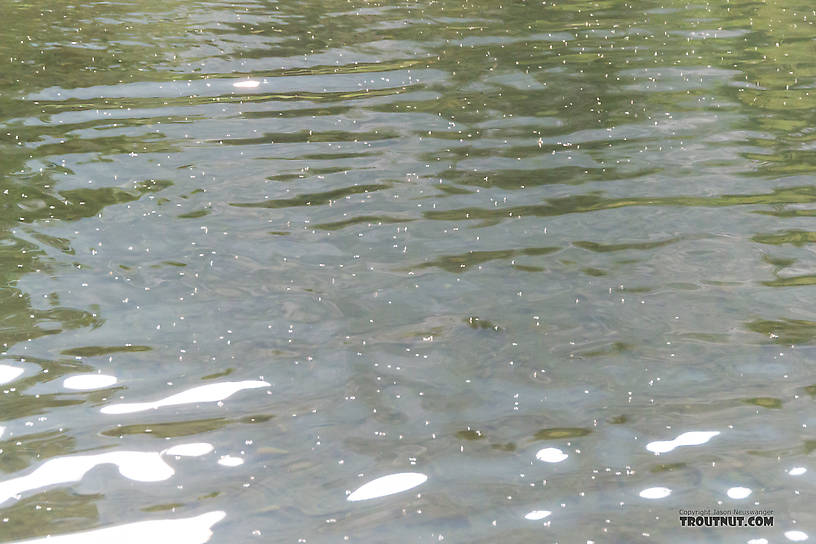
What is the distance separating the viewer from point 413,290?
233 inches

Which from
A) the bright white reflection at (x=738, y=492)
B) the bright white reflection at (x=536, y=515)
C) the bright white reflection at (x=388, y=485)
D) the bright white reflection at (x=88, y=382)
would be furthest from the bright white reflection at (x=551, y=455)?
the bright white reflection at (x=88, y=382)

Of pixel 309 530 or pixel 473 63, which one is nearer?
pixel 309 530

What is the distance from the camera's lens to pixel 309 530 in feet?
12.4

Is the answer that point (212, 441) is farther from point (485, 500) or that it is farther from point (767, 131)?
point (767, 131)

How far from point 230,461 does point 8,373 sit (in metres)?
1.51

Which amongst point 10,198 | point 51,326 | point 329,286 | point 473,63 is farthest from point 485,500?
point 473,63

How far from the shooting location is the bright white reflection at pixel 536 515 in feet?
12.5

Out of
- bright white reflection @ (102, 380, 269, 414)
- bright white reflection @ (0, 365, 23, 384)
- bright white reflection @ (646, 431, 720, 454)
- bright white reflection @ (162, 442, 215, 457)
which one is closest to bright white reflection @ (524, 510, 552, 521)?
bright white reflection @ (646, 431, 720, 454)

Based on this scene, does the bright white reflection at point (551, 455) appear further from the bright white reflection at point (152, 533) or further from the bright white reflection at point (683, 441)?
the bright white reflection at point (152, 533)

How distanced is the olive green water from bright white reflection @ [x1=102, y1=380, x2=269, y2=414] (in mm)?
22

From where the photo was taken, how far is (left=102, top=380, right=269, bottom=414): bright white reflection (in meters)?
4.62

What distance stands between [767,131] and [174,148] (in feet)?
18.0

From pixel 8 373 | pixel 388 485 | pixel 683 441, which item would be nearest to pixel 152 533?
pixel 388 485

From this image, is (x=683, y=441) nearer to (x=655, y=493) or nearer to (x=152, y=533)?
(x=655, y=493)
